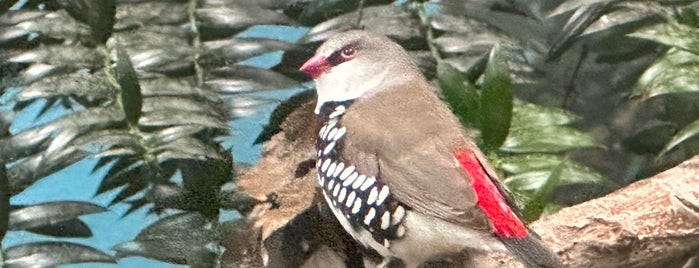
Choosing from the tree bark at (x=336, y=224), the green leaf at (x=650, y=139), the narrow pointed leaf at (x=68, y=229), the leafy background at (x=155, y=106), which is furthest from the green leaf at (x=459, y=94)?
the narrow pointed leaf at (x=68, y=229)

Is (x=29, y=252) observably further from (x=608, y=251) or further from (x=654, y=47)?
(x=654, y=47)

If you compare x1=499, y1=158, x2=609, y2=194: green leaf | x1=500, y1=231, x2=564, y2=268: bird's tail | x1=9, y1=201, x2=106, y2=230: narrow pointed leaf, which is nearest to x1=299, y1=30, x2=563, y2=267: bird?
x1=500, y1=231, x2=564, y2=268: bird's tail

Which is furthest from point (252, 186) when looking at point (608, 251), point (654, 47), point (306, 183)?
point (654, 47)

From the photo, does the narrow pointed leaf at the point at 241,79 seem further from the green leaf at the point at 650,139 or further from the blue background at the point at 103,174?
the green leaf at the point at 650,139

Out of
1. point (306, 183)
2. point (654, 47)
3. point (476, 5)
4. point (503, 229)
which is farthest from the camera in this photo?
point (654, 47)

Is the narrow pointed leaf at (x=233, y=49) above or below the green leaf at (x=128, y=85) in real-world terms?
above
